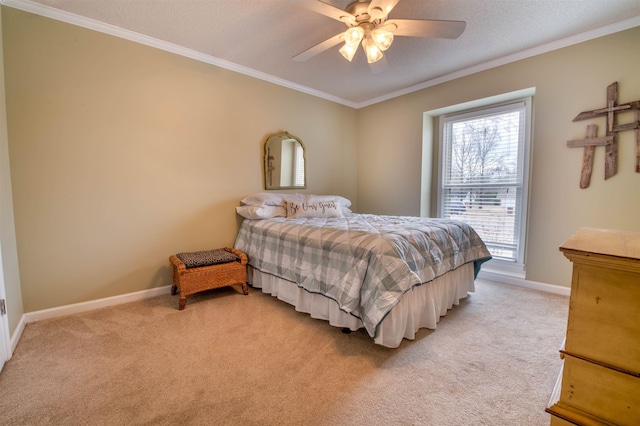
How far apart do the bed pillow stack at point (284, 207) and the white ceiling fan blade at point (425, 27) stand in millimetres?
1872

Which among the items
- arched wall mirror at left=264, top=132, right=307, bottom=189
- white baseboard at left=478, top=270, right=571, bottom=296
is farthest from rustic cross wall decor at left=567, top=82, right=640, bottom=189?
arched wall mirror at left=264, top=132, right=307, bottom=189

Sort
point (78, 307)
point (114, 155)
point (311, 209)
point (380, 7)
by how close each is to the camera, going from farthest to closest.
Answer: point (311, 209) < point (114, 155) < point (78, 307) < point (380, 7)

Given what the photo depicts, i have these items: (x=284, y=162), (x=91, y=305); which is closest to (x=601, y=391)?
(x=91, y=305)

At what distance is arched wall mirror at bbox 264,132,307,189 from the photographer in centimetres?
350

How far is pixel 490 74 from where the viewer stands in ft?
10.2

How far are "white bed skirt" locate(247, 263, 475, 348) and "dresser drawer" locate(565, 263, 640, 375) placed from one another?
1114mm

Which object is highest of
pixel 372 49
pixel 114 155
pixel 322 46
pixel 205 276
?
pixel 322 46

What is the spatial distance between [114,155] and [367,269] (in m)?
2.45

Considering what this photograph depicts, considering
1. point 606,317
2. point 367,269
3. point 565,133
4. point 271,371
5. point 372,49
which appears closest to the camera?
point 606,317

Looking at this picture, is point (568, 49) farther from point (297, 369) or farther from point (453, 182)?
point (297, 369)

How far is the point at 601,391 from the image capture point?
690mm

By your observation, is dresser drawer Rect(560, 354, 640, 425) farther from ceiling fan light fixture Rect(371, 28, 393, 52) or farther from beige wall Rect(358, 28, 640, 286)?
beige wall Rect(358, 28, 640, 286)

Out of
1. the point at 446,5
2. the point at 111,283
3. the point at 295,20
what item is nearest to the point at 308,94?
the point at 295,20

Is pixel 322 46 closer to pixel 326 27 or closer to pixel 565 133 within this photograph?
pixel 326 27
